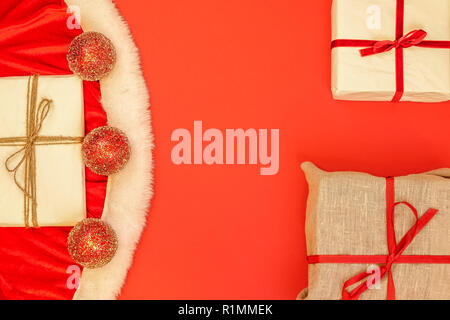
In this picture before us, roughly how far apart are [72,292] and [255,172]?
678 millimetres

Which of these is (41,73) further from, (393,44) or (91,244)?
(393,44)

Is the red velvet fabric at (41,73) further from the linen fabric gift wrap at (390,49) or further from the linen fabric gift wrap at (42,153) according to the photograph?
the linen fabric gift wrap at (390,49)

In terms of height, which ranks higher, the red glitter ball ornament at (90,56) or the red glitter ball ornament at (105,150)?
the red glitter ball ornament at (90,56)

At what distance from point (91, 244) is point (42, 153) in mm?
323

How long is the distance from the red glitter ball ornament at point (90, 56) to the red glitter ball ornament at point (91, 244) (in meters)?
0.44

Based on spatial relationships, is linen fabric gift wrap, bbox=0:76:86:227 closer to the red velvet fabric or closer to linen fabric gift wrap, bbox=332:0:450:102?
the red velvet fabric

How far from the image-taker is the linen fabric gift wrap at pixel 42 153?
4.14 ft

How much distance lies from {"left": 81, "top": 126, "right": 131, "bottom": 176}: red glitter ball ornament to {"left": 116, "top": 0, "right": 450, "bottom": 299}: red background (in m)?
0.14

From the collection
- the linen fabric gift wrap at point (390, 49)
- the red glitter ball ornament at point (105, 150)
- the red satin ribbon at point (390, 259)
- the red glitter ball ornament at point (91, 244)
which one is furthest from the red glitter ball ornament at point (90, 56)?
the red satin ribbon at point (390, 259)

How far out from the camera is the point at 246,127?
1.32m

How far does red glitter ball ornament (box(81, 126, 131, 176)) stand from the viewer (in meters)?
1.19

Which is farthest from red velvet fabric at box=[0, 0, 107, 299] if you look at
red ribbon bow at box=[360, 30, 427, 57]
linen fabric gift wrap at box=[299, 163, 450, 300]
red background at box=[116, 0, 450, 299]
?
red ribbon bow at box=[360, 30, 427, 57]

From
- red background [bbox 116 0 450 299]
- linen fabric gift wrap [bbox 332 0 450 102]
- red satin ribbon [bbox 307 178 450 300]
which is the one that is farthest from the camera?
red background [bbox 116 0 450 299]

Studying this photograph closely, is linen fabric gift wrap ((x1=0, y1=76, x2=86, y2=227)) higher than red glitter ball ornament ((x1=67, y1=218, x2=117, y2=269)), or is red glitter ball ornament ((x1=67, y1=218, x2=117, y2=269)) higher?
linen fabric gift wrap ((x1=0, y1=76, x2=86, y2=227))
